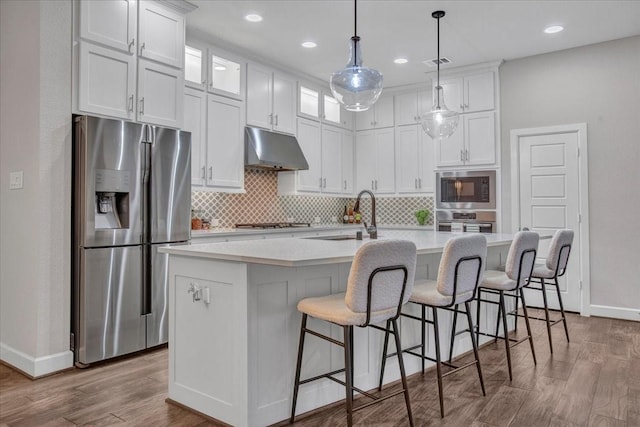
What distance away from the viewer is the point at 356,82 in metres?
2.97

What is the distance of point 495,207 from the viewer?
536 cm

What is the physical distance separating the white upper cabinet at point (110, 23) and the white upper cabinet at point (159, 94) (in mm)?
200

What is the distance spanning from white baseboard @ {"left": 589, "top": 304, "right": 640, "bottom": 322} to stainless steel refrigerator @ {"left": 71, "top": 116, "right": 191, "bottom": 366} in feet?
13.8

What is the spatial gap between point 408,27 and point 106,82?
2739 mm

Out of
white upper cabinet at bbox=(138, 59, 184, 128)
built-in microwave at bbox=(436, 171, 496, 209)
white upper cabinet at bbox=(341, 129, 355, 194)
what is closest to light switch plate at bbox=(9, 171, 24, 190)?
white upper cabinet at bbox=(138, 59, 184, 128)

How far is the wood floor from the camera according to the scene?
7.80 feet

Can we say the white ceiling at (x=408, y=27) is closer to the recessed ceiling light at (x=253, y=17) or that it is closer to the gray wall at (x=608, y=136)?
the recessed ceiling light at (x=253, y=17)

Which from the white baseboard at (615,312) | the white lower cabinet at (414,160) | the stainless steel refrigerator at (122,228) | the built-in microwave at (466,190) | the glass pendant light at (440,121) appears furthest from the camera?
the white lower cabinet at (414,160)

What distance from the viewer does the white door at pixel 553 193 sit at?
489 centimetres

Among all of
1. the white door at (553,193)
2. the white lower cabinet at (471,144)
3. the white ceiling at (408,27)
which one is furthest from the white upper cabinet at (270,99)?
the white door at (553,193)

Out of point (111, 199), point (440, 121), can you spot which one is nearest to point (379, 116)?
point (440, 121)

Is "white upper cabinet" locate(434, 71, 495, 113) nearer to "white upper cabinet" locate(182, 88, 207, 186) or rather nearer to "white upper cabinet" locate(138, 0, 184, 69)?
"white upper cabinet" locate(182, 88, 207, 186)

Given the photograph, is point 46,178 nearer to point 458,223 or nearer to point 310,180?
point 310,180

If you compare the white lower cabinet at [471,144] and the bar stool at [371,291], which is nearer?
the bar stool at [371,291]
